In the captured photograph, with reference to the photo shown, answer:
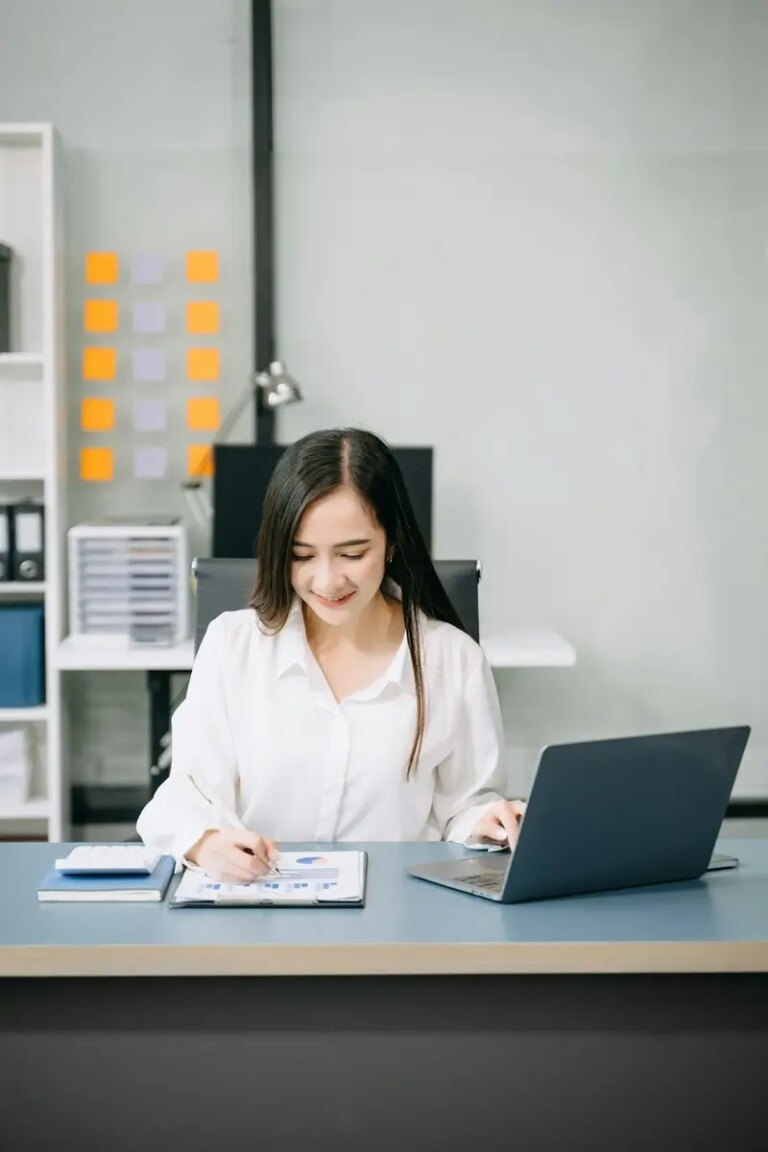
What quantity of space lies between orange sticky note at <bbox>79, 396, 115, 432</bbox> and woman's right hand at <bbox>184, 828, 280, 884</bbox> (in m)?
2.51

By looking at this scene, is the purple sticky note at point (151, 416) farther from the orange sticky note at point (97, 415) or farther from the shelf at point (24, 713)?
the shelf at point (24, 713)

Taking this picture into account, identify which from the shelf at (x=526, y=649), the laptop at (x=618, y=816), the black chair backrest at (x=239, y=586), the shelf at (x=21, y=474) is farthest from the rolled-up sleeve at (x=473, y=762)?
the shelf at (x=21, y=474)

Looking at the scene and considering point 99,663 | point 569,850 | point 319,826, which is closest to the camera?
point 569,850

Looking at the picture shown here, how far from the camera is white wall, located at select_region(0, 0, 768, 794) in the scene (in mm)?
3871

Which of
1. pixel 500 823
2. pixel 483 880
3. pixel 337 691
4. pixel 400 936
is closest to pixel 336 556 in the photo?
pixel 337 691

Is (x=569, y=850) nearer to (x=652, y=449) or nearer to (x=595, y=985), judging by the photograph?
(x=595, y=985)

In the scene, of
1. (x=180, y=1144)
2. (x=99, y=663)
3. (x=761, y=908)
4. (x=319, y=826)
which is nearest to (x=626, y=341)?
(x=99, y=663)

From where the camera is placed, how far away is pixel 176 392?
3938 millimetres

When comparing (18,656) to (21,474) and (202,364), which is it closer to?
(21,474)

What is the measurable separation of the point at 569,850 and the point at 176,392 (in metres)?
2.79

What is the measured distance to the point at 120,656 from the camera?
3484 mm

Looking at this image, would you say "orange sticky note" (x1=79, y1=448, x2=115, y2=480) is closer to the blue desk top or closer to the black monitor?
the black monitor

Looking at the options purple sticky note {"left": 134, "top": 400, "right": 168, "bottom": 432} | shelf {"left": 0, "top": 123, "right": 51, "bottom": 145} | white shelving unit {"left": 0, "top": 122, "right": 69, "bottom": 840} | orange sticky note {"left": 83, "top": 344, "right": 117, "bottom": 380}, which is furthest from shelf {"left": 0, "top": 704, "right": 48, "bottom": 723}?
shelf {"left": 0, "top": 123, "right": 51, "bottom": 145}

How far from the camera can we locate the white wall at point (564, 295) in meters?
3.88
